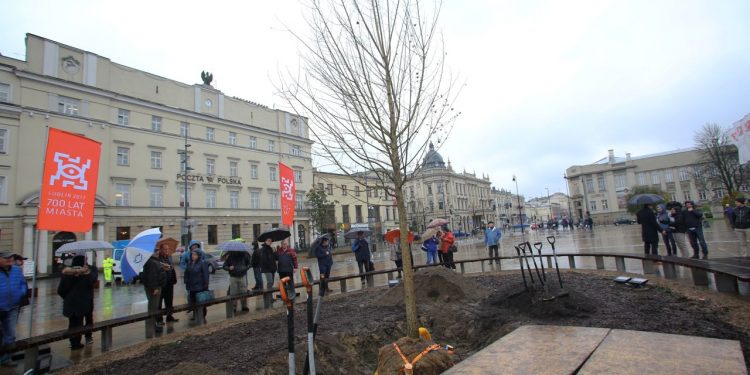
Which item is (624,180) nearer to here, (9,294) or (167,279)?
(167,279)

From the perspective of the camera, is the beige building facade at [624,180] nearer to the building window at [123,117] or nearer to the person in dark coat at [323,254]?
the person in dark coat at [323,254]

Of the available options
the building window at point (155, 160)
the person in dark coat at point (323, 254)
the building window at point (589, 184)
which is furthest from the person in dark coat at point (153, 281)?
the building window at point (589, 184)

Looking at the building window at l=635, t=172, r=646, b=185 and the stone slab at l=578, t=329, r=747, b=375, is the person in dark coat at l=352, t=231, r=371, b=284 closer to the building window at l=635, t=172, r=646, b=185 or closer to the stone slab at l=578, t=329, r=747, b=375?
the stone slab at l=578, t=329, r=747, b=375

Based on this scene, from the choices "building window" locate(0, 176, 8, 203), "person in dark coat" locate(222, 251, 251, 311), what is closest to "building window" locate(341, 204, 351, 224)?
"building window" locate(0, 176, 8, 203)

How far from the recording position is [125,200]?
3262 centimetres

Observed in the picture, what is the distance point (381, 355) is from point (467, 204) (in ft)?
340

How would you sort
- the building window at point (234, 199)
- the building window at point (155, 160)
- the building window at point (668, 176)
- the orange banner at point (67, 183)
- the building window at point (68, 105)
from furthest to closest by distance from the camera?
the building window at point (668, 176) < the building window at point (234, 199) < the building window at point (155, 160) < the building window at point (68, 105) < the orange banner at point (67, 183)

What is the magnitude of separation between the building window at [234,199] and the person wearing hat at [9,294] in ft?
117

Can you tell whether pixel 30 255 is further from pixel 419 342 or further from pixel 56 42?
pixel 419 342

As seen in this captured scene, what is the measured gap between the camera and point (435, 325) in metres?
6.55

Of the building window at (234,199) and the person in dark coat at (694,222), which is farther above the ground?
the building window at (234,199)

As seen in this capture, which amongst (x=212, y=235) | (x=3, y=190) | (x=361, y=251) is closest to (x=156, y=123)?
(x=212, y=235)

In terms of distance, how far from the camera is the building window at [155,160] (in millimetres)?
35062

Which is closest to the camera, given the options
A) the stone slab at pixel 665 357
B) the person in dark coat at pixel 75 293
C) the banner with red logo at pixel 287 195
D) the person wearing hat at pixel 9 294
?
the stone slab at pixel 665 357
